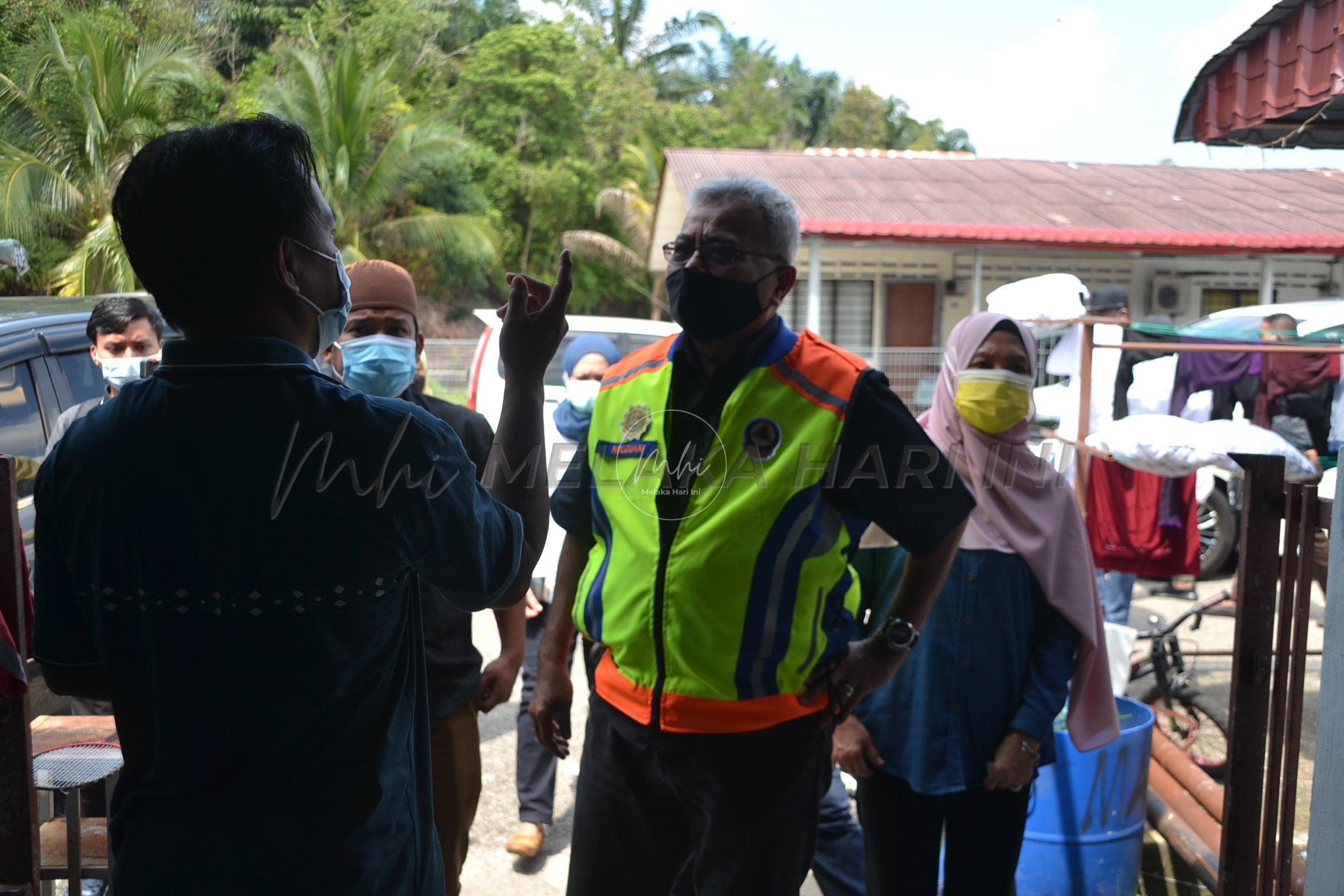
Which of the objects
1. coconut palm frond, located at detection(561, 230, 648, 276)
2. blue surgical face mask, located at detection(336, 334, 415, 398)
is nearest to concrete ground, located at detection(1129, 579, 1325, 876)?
blue surgical face mask, located at detection(336, 334, 415, 398)

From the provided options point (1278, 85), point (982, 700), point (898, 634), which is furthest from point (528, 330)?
point (1278, 85)

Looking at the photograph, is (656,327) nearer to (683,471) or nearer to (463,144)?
(683,471)

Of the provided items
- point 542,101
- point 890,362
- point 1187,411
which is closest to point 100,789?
point 1187,411

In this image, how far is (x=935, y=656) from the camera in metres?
2.37

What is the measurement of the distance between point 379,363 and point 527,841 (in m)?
2.03

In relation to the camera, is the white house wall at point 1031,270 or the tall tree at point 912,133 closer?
the white house wall at point 1031,270

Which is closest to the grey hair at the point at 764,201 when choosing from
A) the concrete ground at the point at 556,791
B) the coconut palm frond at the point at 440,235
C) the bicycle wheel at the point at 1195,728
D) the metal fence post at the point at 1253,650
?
the metal fence post at the point at 1253,650

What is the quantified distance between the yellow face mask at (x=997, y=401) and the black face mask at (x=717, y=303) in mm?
683

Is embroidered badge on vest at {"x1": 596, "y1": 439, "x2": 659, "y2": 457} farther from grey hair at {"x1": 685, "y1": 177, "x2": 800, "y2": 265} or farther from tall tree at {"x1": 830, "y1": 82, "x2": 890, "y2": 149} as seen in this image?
tall tree at {"x1": 830, "y1": 82, "x2": 890, "y2": 149}

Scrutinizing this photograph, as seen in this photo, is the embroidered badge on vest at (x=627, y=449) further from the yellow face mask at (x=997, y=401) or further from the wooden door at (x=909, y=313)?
the wooden door at (x=909, y=313)

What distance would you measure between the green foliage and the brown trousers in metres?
1.31

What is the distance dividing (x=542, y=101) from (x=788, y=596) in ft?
91.1

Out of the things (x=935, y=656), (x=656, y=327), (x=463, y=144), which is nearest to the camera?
(x=935, y=656)

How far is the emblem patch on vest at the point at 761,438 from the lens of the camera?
6.59 feet
